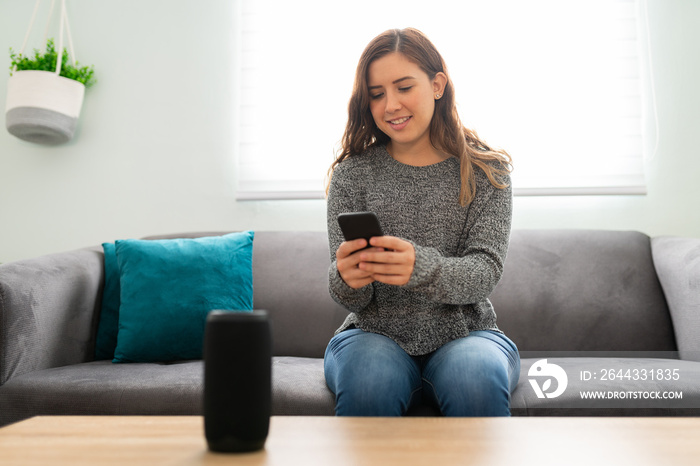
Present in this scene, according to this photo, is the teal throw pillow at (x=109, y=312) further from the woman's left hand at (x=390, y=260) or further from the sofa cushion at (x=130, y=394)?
the woman's left hand at (x=390, y=260)

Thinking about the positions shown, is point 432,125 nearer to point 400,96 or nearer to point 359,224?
point 400,96

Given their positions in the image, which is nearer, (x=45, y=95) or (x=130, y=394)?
(x=130, y=394)

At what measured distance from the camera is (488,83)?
2.24m

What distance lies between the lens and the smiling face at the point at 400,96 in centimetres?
139

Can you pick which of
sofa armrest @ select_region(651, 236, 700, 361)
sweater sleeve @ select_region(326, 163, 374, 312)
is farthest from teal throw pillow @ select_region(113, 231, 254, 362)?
sofa armrest @ select_region(651, 236, 700, 361)

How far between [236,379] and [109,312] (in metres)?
1.28

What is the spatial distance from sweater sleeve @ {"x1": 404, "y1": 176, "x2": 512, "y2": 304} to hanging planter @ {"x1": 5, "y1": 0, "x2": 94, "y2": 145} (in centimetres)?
166

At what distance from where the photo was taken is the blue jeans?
107cm

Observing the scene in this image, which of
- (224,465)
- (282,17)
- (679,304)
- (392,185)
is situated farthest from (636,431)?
(282,17)

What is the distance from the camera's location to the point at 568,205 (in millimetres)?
2201

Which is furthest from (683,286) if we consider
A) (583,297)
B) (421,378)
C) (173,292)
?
(173,292)

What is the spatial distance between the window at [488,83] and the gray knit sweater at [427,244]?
824 millimetres

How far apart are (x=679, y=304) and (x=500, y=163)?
31.7 inches

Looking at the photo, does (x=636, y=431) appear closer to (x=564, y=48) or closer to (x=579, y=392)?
(x=579, y=392)
